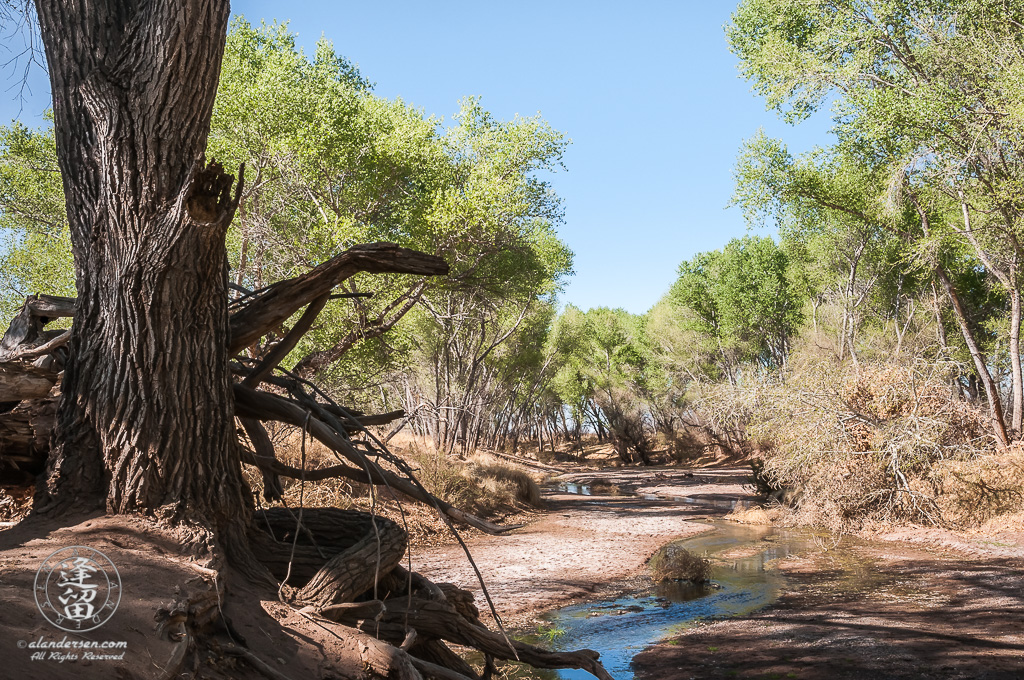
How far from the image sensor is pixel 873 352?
21641 mm

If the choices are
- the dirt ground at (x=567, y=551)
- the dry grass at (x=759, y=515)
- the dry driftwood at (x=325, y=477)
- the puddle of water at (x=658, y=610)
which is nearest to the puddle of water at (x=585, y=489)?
the dirt ground at (x=567, y=551)

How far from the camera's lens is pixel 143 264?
3719 millimetres

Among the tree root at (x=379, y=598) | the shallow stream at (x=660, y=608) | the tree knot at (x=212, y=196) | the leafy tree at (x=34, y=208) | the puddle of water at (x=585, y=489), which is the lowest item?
the shallow stream at (x=660, y=608)

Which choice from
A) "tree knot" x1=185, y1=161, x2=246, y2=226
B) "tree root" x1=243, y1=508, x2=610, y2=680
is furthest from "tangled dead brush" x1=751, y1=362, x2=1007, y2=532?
"tree knot" x1=185, y1=161, x2=246, y2=226

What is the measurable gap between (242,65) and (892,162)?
15846mm

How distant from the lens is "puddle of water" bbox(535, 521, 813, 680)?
7.86 meters

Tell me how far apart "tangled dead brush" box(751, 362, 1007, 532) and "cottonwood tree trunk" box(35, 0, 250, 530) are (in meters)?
13.2

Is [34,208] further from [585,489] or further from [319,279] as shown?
[585,489]

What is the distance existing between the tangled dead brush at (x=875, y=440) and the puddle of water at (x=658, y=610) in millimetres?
1742

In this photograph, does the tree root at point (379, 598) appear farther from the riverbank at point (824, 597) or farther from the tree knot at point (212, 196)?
the riverbank at point (824, 597)

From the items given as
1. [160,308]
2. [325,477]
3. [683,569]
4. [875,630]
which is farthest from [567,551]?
[160,308]

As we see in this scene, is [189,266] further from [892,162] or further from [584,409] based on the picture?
[584,409]
